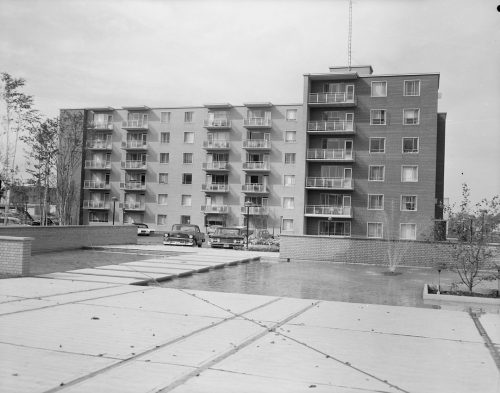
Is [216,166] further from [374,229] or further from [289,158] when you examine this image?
[374,229]

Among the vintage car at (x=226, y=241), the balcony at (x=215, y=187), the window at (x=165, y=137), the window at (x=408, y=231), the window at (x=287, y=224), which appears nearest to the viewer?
the vintage car at (x=226, y=241)

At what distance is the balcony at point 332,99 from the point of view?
157ft

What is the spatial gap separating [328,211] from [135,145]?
26.6 metres

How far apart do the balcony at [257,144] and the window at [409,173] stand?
15.5 metres

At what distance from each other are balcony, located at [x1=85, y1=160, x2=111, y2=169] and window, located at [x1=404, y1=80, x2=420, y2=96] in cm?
3685

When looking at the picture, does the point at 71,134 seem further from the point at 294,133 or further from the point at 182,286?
Answer: the point at 182,286

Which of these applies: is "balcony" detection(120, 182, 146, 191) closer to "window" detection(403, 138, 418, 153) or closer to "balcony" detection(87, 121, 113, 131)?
"balcony" detection(87, 121, 113, 131)

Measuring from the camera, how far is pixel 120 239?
95.3 ft

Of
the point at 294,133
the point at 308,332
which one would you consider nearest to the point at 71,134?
the point at 294,133

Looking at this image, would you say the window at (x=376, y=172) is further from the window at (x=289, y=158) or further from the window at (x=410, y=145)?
the window at (x=289, y=158)

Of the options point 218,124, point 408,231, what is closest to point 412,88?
point 408,231

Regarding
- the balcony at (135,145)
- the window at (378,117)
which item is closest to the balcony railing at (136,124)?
the balcony at (135,145)

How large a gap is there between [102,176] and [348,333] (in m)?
61.2

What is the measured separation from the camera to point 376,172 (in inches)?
1901
